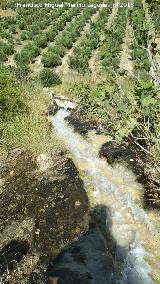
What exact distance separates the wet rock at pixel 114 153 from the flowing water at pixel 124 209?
0.55 ft

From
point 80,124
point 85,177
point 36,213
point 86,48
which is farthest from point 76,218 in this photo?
point 86,48

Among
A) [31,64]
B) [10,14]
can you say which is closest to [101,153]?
[31,64]

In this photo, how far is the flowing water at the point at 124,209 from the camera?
675 cm

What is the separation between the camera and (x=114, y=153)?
10.7m

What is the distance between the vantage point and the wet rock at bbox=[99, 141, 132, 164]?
10.4m

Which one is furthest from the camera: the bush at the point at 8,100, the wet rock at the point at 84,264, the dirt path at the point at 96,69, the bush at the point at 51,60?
the bush at the point at 51,60

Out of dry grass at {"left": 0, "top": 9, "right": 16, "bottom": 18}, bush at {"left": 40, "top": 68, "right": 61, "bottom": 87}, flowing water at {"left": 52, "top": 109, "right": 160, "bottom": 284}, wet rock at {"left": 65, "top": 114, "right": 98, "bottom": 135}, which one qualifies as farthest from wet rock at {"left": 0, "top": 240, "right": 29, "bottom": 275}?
dry grass at {"left": 0, "top": 9, "right": 16, "bottom": 18}

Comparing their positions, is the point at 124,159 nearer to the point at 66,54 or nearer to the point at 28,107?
the point at 28,107

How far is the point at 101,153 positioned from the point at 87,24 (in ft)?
77.8

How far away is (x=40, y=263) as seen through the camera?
23.3 ft

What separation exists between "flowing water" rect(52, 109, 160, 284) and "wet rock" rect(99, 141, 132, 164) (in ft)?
0.55

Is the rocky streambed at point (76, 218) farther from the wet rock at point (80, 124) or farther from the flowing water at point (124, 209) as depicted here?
the wet rock at point (80, 124)

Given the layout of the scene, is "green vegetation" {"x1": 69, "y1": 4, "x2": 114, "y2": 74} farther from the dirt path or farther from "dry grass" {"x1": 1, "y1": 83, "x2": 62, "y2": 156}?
"dry grass" {"x1": 1, "y1": 83, "x2": 62, "y2": 156}

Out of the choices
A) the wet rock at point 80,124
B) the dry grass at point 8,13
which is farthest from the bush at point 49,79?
the dry grass at point 8,13
